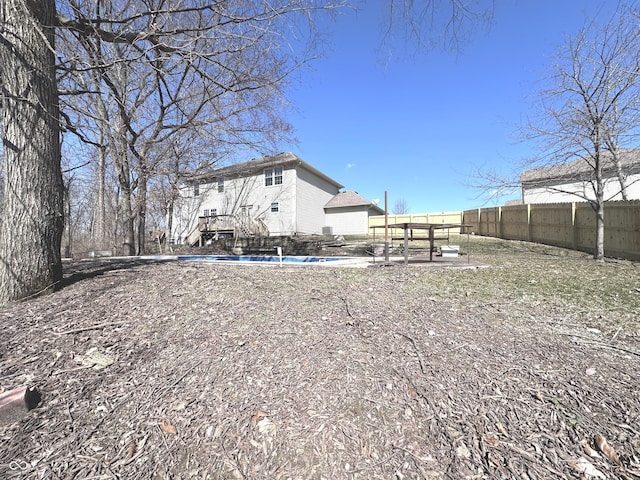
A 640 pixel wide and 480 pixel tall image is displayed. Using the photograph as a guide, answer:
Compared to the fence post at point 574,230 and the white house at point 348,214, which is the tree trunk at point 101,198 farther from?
the fence post at point 574,230

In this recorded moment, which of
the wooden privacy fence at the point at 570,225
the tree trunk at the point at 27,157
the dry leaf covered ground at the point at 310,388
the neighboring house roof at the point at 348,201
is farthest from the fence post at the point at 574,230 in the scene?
the tree trunk at the point at 27,157

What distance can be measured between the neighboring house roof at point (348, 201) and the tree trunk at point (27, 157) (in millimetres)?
18555

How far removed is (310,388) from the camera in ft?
6.66

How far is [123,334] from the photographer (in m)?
2.54

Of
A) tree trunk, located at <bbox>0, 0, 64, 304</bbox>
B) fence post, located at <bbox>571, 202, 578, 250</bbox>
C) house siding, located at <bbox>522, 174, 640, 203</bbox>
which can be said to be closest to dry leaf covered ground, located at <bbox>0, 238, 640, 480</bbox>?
tree trunk, located at <bbox>0, 0, 64, 304</bbox>

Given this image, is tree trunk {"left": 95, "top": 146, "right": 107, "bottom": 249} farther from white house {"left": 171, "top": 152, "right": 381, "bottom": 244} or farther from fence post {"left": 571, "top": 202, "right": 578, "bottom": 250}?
fence post {"left": 571, "top": 202, "right": 578, "bottom": 250}

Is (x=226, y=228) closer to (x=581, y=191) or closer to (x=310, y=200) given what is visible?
(x=310, y=200)

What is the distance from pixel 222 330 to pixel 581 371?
3.02 m

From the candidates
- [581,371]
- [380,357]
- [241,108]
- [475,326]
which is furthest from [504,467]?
[241,108]

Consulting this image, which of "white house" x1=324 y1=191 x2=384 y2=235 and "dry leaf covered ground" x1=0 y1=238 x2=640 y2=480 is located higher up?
"white house" x1=324 y1=191 x2=384 y2=235

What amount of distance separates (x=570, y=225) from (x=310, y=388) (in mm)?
14512

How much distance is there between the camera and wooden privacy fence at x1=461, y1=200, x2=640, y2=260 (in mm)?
8758

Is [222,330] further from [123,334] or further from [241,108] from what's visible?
[241,108]

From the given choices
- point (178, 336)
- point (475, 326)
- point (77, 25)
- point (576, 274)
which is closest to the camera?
point (178, 336)
